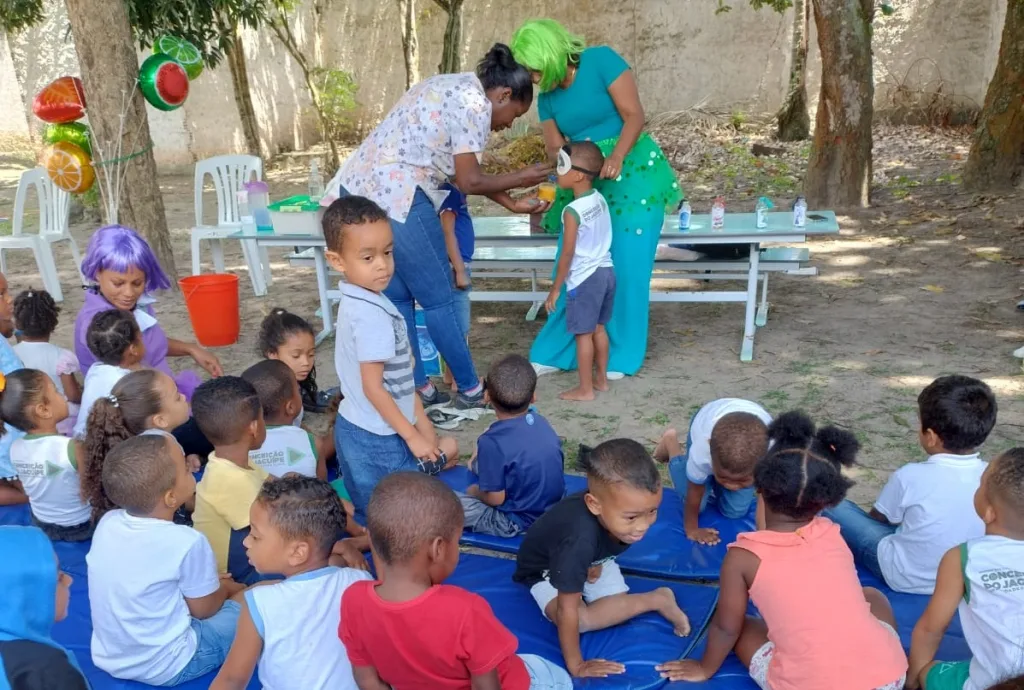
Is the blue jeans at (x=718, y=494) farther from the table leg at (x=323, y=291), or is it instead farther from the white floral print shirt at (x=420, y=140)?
the table leg at (x=323, y=291)

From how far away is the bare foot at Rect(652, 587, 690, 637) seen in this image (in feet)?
8.00

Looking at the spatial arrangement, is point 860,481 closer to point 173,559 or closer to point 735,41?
point 173,559

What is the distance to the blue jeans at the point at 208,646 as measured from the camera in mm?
2244

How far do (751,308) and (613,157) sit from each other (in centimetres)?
118

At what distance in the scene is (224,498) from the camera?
252 cm

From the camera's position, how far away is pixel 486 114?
11.3 ft

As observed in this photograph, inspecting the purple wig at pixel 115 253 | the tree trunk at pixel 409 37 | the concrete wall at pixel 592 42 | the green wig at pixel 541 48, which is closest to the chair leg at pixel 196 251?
the purple wig at pixel 115 253

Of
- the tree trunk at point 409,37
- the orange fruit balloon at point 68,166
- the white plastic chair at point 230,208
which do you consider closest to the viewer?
the orange fruit balloon at point 68,166

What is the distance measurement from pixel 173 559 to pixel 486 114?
86.1 inches

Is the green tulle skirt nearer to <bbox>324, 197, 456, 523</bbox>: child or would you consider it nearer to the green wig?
the green wig

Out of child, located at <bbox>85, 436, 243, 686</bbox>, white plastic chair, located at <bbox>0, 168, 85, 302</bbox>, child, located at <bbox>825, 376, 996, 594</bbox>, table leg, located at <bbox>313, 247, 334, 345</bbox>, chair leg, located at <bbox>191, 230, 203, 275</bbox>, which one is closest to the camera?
child, located at <bbox>85, 436, 243, 686</bbox>

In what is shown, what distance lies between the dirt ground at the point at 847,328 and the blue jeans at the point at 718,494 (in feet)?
1.69

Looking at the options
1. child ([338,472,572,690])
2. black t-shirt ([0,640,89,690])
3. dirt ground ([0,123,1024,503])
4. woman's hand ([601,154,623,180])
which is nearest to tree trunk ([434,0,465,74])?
dirt ground ([0,123,1024,503])

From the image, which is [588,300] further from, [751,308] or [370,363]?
[370,363]
